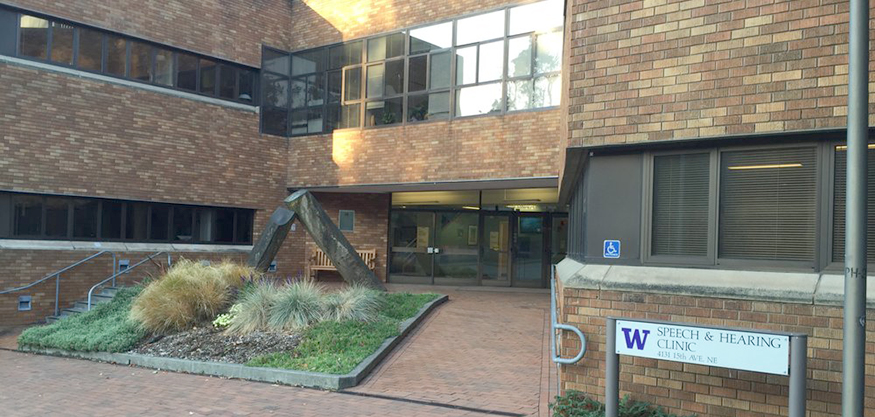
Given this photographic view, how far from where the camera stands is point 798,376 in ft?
14.3

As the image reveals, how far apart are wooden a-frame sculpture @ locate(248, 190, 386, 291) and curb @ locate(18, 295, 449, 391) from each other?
2.50m

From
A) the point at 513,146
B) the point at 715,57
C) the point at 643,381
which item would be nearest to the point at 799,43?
→ the point at 715,57

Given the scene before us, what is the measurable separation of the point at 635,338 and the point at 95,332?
9.13m

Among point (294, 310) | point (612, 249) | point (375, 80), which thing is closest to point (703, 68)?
point (612, 249)

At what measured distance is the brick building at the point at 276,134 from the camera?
14531 mm

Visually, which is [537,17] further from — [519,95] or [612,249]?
[612,249]

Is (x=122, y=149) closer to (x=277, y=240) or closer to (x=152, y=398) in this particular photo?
(x=277, y=240)

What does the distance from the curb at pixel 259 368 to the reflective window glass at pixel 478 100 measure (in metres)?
6.24

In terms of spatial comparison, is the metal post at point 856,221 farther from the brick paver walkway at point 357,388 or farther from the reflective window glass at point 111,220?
the reflective window glass at point 111,220

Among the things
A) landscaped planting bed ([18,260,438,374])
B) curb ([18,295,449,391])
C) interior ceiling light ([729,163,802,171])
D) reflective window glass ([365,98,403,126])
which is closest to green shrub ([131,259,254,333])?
landscaped planting bed ([18,260,438,374])

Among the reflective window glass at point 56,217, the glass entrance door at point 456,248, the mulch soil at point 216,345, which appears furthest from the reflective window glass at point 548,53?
the reflective window glass at point 56,217

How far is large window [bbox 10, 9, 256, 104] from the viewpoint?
577 inches

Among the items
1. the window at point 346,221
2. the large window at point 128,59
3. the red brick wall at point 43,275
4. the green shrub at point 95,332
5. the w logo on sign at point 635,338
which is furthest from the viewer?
the window at point 346,221

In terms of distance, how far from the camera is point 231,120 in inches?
710
